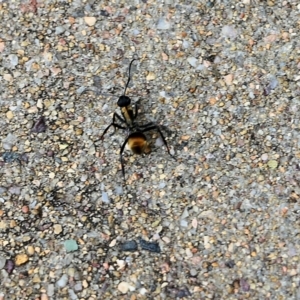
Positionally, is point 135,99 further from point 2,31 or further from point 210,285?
point 210,285

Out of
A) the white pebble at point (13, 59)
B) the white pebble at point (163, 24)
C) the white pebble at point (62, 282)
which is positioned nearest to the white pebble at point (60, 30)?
the white pebble at point (13, 59)

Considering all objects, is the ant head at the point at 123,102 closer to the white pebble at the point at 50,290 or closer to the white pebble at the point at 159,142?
the white pebble at the point at 159,142

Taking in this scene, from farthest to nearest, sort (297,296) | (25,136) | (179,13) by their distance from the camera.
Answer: (179,13), (25,136), (297,296)

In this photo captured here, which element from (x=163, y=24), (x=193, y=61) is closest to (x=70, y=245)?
(x=193, y=61)

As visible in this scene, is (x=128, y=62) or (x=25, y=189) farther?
(x=128, y=62)

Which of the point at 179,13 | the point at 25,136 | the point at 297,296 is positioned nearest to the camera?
the point at 297,296

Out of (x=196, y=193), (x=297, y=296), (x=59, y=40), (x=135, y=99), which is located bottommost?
(x=297, y=296)

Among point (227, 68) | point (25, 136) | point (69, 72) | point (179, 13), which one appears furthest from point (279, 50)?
point (25, 136)

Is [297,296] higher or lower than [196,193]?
lower

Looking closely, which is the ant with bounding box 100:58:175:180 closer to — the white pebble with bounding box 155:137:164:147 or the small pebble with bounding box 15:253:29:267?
the white pebble with bounding box 155:137:164:147
